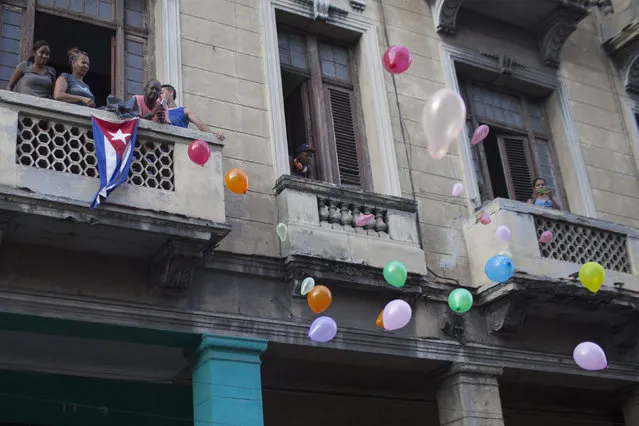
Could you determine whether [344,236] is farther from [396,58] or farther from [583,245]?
[583,245]

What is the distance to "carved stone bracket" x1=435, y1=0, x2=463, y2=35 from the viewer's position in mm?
12164

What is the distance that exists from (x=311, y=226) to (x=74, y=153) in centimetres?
262

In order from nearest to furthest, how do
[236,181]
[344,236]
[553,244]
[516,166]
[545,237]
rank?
[236,181]
[344,236]
[545,237]
[553,244]
[516,166]

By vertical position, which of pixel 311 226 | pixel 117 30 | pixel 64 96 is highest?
pixel 117 30

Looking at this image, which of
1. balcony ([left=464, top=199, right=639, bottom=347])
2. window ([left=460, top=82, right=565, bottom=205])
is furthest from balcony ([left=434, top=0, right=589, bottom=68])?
balcony ([left=464, top=199, right=639, bottom=347])

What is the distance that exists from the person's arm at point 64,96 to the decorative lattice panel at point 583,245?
5500mm

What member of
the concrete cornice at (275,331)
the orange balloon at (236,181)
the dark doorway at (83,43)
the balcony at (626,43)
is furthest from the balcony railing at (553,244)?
the dark doorway at (83,43)

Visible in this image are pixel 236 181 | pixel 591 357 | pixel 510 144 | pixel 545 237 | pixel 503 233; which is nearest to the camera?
pixel 236 181

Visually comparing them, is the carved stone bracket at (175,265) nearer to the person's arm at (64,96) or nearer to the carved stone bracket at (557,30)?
the person's arm at (64,96)

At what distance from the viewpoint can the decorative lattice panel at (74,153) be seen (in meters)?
8.13

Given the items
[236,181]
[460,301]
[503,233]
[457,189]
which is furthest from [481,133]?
[236,181]

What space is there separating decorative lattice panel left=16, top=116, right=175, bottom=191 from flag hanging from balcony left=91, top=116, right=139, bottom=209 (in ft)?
0.48

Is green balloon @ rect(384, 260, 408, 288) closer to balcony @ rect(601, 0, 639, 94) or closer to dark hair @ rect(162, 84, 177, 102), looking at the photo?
dark hair @ rect(162, 84, 177, 102)

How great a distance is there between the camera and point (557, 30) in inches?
511
